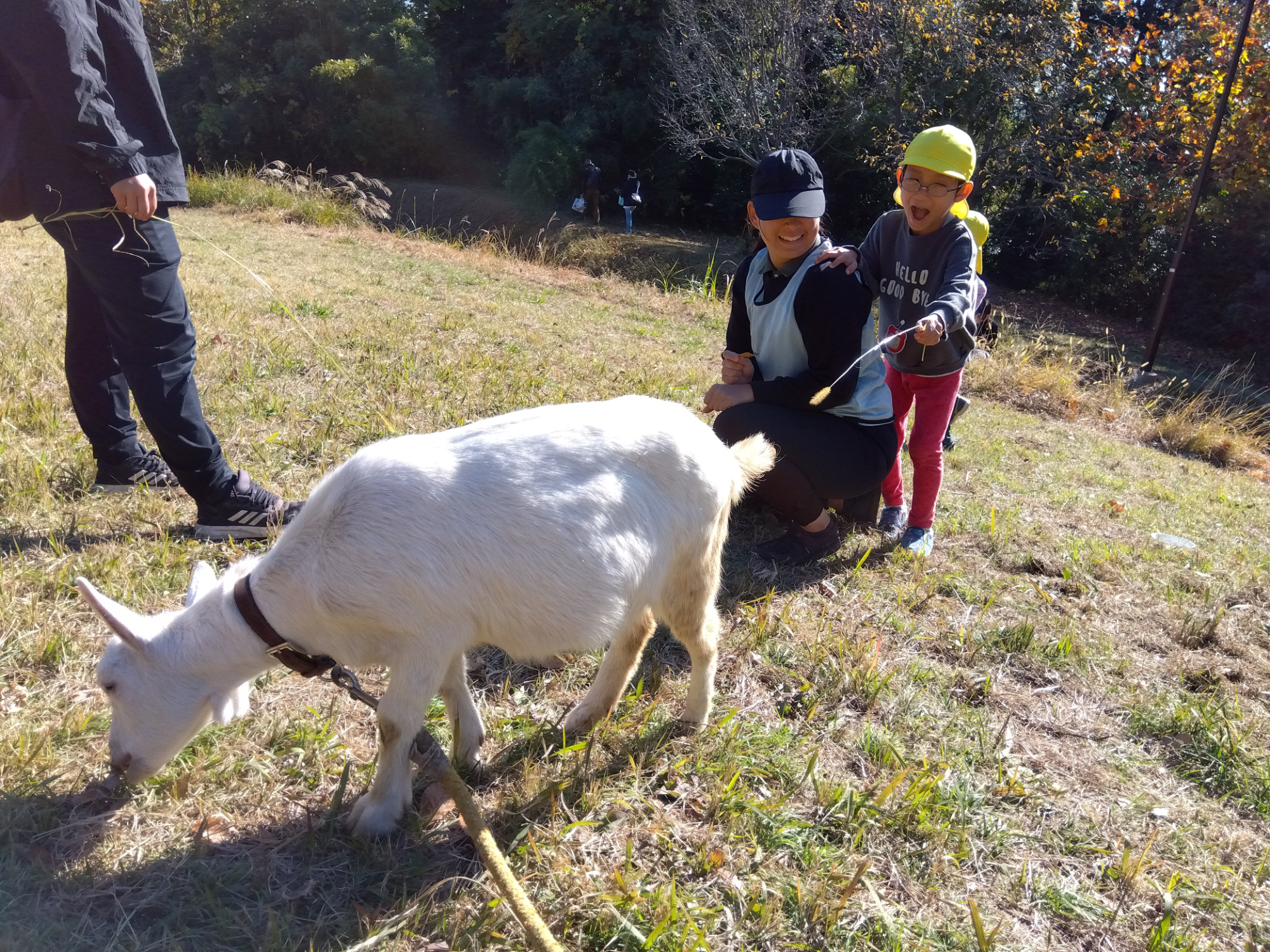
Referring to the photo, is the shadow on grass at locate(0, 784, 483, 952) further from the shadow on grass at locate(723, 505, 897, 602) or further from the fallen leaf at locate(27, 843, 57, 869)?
the shadow on grass at locate(723, 505, 897, 602)

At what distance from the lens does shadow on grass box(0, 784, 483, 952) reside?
198 centimetres

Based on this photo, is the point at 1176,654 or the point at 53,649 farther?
the point at 1176,654

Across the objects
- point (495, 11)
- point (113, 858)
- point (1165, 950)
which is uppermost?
point (495, 11)

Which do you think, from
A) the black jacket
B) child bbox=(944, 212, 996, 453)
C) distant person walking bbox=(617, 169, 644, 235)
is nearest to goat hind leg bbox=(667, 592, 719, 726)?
child bbox=(944, 212, 996, 453)

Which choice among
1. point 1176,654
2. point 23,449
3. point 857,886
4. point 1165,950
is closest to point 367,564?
point 857,886

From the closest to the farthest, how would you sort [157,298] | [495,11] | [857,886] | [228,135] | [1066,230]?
[857,886] < [157,298] < [1066,230] < [228,135] < [495,11]

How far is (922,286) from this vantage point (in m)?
4.21

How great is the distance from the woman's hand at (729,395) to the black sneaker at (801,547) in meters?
0.76

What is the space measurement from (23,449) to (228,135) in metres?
25.6

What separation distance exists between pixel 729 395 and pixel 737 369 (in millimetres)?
173

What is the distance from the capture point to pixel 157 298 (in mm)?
3207

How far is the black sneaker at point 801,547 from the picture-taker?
4.11 metres

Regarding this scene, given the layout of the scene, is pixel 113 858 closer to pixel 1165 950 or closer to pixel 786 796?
pixel 786 796

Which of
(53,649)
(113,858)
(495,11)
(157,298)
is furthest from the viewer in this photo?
(495,11)
